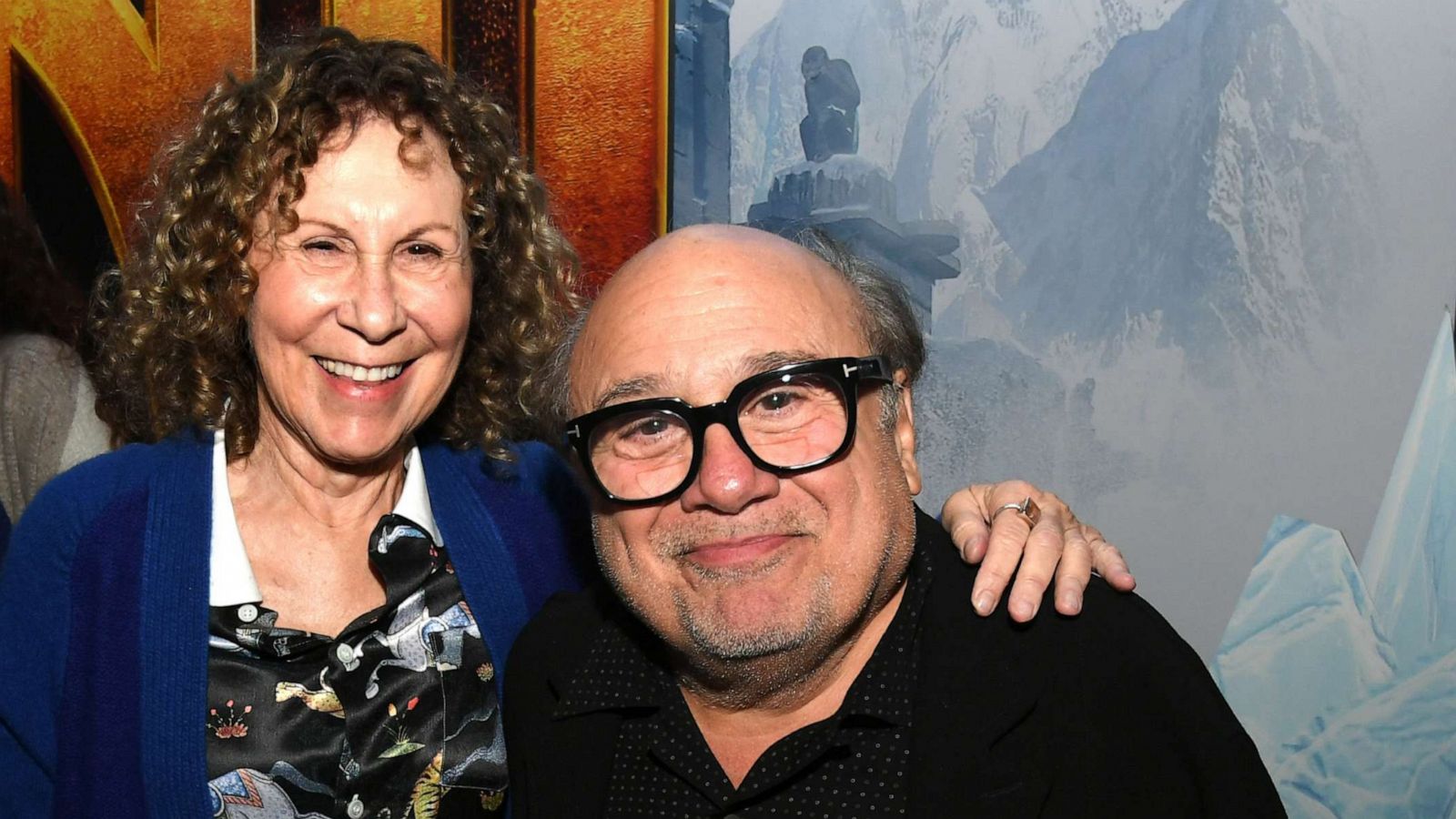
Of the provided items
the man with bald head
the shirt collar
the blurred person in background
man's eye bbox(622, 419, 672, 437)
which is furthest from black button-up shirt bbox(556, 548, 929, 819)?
the blurred person in background

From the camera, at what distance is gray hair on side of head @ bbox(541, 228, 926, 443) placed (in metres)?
1.66

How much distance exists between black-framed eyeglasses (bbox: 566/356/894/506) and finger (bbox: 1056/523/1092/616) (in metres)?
0.35

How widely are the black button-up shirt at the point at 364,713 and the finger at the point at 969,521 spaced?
797 millimetres

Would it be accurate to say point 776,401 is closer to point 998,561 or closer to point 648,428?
point 648,428

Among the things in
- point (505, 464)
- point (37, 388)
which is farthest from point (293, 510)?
point (37, 388)

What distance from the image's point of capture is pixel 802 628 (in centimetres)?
147

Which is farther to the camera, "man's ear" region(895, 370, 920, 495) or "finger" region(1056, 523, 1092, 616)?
"man's ear" region(895, 370, 920, 495)

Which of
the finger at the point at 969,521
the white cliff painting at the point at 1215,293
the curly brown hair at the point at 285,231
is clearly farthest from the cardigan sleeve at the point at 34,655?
the white cliff painting at the point at 1215,293

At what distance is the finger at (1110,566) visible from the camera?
1.58m

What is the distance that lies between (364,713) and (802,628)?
741 millimetres

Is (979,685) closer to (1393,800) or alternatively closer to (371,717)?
(371,717)

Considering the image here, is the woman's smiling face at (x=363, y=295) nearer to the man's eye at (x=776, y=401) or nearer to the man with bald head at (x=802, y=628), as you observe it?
the man with bald head at (x=802, y=628)

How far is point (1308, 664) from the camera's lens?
8.80ft

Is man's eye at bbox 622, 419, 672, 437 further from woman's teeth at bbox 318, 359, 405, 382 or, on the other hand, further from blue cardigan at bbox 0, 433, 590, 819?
blue cardigan at bbox 0, 433, 590, 819
